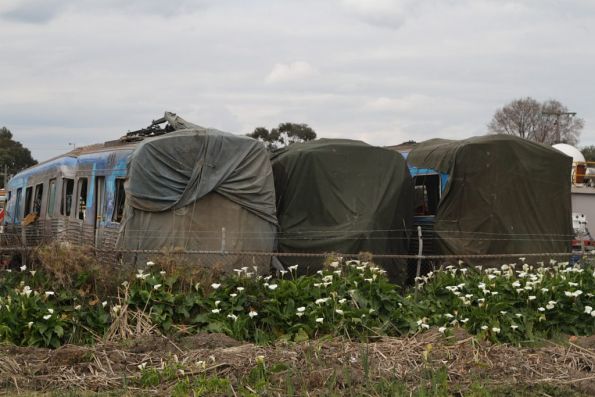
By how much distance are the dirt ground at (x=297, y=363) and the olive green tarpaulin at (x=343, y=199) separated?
5.47 metres

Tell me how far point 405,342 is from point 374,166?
6.50 m

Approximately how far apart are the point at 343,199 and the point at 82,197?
5.99 m

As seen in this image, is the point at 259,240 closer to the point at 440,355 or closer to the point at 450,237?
the point at 450,237

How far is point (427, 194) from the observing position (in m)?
15.2

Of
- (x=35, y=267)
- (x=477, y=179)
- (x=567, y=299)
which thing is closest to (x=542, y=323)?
(x=567, y=299)

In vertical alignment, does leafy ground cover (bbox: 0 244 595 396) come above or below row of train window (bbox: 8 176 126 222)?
below

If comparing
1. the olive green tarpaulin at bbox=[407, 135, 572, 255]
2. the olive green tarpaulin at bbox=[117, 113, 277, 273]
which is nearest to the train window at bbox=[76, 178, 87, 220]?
the olive green tarpaulin at bbox=[117, 113, 277, 273]

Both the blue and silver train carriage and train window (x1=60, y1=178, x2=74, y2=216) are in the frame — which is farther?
train window (x1=60, y1=178, x2=74, y2=216)

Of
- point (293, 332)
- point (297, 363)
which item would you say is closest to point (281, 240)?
point (293, 332)

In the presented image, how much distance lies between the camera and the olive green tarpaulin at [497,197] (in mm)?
13789

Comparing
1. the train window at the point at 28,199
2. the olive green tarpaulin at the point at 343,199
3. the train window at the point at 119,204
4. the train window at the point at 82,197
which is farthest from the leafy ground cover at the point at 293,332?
the train window at the point at 28,199

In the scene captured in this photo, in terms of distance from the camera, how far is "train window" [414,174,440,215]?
49.0 feet

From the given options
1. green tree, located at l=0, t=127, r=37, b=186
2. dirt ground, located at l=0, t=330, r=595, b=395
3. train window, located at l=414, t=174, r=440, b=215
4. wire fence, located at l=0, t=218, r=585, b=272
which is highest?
green tree, located at l=0, t=127, r=37, b=186

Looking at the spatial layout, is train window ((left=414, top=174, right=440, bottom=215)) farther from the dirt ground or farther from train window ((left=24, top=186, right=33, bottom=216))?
train window ((left=24, top=186, right=33, bottom=216))
